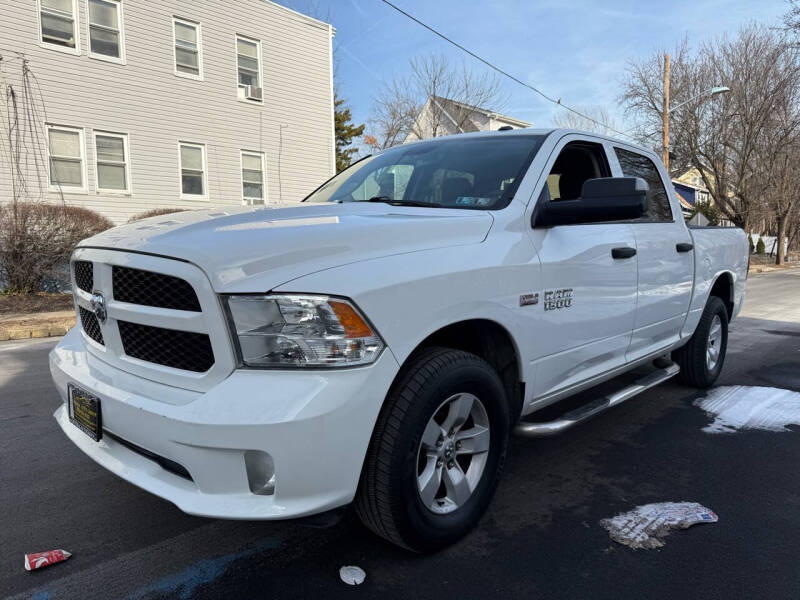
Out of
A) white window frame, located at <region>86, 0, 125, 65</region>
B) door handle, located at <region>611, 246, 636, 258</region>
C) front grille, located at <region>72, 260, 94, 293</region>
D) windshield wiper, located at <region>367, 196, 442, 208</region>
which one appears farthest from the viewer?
white window frame, located at <region>86, 0, 125, 65</region>

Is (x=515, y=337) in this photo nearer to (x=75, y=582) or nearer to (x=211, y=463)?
(x=211, y=463)

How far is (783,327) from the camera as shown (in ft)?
28.6

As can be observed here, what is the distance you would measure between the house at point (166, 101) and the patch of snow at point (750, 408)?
12.3m

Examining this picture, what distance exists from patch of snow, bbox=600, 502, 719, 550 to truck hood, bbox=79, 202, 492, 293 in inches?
58.2

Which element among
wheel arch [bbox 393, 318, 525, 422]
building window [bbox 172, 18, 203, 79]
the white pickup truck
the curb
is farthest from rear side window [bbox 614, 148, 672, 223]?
building window [bbox 172, 18, 203, 79]

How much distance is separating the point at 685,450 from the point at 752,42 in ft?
97.4

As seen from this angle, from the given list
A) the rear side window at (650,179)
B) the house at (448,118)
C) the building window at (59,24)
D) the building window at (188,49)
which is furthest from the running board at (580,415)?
the house at (448,118)

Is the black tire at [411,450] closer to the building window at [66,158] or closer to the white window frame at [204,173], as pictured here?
the building window at [66,158]

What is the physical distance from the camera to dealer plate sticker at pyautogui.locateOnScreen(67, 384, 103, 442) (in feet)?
7.79

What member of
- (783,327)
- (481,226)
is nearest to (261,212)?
(481,226)

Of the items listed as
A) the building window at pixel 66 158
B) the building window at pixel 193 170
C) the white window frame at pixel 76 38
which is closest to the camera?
the white window frame at pixel 76 38

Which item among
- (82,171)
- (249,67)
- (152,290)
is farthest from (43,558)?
(249,67)

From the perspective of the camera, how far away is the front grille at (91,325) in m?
2.61

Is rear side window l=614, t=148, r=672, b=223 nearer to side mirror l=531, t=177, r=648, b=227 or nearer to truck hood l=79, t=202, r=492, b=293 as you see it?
side mirror l=531, t=177, r=648, b=227
